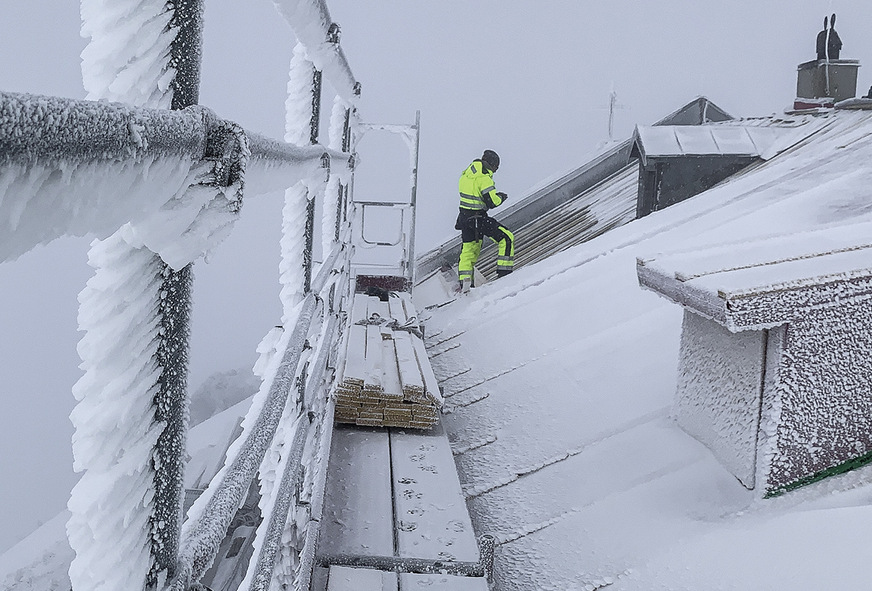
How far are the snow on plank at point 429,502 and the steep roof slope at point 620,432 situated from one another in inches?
7.4

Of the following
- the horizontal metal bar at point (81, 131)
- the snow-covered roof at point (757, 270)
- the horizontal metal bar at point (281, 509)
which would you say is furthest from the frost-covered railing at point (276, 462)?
the snow-covered roof at point (757, 270)

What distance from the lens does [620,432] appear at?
3.34 meters

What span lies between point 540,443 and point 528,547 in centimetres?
73

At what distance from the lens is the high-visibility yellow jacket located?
24.2 ft

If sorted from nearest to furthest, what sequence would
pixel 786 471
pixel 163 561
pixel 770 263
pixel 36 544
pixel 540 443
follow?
pixel 163 561, pixel 786 471, pixel 770 263, pixel 540 443, pixel 36 544

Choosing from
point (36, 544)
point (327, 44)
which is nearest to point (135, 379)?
point (327, 44)

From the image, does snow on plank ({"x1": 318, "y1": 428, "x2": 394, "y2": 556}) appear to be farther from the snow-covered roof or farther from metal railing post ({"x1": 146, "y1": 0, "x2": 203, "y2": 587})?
metal railing post ({"x1": 146, "y1": 0, "x2": 203, "y2": 587})

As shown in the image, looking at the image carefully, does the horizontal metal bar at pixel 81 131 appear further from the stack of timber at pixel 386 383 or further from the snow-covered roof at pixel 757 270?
the stack of timber at pixel 386 383

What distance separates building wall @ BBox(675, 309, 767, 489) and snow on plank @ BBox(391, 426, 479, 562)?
36.6 inches

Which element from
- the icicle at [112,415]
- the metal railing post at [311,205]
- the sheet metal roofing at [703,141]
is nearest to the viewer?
the icicle at [112,415]

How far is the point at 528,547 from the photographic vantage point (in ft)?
9.27

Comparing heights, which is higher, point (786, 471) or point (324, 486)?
point (786, 471)

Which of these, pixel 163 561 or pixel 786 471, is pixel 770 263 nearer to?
pixel 786 471

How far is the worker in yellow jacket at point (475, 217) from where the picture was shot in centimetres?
723
